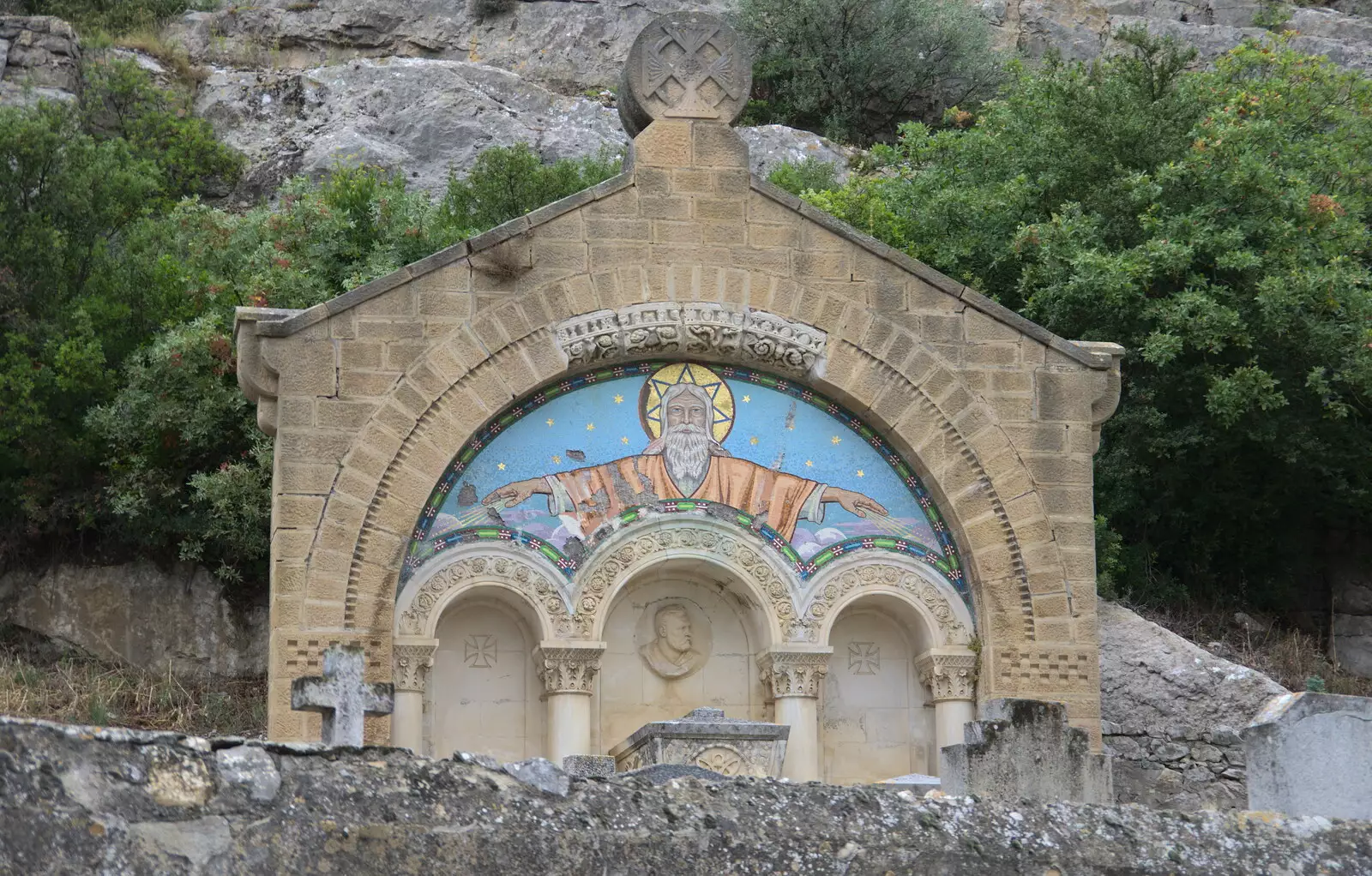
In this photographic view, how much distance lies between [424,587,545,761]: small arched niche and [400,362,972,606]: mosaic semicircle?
0.61 m

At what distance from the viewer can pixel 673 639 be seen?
1564 cm

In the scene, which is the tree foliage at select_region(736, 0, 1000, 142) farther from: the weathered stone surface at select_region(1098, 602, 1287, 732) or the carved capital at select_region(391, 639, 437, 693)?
the carved capital at select_region(391, 639, 437, 693)

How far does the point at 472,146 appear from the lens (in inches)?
1238

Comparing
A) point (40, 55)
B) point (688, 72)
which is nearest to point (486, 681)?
point (688, 72)

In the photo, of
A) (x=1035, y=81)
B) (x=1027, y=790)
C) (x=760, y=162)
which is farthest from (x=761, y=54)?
(x=1027, y=790)

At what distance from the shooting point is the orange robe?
50.3 feet

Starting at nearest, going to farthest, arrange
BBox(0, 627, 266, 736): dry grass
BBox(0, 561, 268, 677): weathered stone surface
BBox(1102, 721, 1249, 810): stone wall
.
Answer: BBox(1102, 721, 1249, 810): stone wall < BBox(0, 627, 266, 736): dry grass < BBox(0, 561, 268, 677): weathered stone surface

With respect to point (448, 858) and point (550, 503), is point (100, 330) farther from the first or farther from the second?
point (448, 858)

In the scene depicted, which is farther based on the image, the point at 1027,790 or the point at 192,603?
the point at 192,603

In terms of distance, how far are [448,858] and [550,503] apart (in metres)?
8.69

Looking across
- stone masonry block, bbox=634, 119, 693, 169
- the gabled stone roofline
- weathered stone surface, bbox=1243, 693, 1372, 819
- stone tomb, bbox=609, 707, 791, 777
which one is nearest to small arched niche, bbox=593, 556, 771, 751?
stone tomb, bbox=609, 707, 791, 777

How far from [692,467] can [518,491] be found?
4.70ft

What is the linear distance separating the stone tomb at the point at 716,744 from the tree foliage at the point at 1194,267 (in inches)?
364

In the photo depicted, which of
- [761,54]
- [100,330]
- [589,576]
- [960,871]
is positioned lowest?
[960,871]
